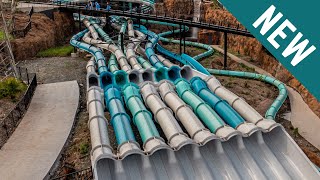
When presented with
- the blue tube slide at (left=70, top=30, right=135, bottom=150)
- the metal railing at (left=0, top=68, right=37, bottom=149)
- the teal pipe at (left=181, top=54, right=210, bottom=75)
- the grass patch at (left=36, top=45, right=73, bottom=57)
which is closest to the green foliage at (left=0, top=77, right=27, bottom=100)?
the metal railing at (left=0, top=68, right=37, bottom=149)

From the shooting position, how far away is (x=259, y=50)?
3425cm

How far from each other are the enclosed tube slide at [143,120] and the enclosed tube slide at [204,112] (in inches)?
91.0

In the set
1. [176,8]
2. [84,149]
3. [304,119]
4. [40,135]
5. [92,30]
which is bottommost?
[304,119]

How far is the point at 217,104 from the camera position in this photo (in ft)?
59.2

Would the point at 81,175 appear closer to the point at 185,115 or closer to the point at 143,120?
the point at 143,120

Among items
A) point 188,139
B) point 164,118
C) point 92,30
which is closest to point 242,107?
point 164,118

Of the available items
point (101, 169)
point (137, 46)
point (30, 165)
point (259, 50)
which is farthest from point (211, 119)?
point (259, 50)

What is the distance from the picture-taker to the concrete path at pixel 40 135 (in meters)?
14.3

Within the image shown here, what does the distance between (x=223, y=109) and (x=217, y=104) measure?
0.65m

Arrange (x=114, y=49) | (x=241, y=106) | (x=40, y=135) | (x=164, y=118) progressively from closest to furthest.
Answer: (x=164, y=118), (x=40, y=135), (x=241, y=106), (x=114, y=49)

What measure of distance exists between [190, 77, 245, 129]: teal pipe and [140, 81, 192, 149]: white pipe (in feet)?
8.27

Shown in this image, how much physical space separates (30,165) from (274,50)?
34.7 feet

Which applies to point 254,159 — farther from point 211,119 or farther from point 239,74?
point 239,74

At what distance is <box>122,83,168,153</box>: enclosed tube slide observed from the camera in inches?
559
